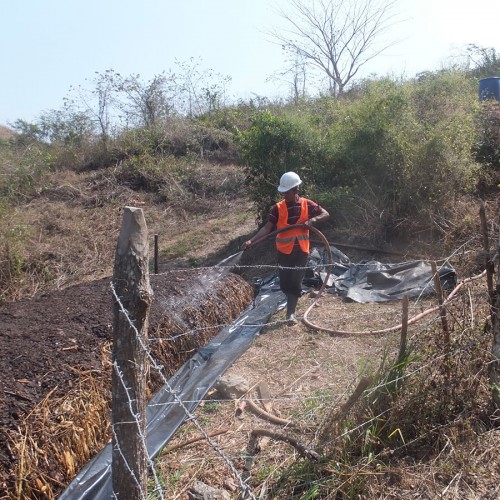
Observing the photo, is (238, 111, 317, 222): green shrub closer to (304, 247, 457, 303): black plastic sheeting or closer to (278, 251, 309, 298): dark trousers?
(304, 247, 457, 303): black plastic sheeting

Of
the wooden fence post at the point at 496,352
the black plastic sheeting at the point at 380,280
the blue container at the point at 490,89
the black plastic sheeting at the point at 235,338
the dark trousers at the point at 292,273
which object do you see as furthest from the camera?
the blue container at the point at 490,89

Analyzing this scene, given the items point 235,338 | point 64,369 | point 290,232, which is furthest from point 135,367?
→ point 290,232

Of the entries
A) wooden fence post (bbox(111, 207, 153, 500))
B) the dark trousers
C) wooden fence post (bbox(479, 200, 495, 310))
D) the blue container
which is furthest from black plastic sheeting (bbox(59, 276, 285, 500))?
the blue container

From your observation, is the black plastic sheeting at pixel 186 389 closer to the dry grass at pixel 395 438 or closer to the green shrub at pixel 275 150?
the dry grass at pixel 395 438

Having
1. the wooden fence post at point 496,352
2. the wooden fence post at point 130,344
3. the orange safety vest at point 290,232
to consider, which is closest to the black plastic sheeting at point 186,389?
the orange safety vest at point 290,232

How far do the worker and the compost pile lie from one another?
944mm

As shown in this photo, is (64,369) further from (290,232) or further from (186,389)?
(290,232)

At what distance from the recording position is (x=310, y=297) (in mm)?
7641

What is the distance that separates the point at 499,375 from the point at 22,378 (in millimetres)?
3233

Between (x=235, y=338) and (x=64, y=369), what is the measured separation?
2130 millimetres

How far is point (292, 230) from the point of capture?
6445mm

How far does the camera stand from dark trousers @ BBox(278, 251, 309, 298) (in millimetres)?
6516

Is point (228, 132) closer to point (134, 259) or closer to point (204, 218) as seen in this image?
point (204, 218)

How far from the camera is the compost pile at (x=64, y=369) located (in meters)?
3.65
